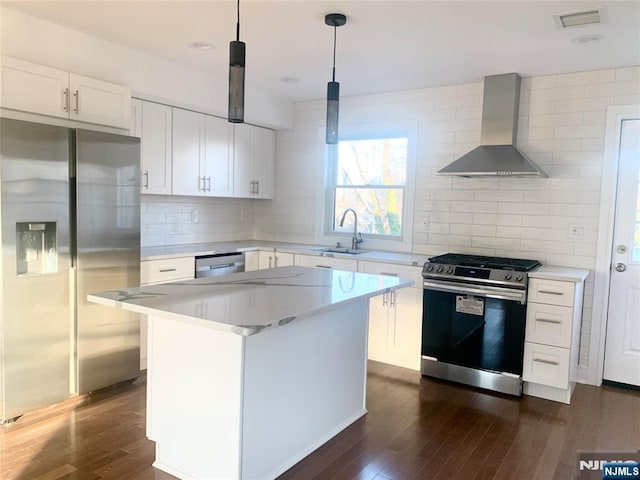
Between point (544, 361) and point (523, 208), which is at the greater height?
point (523, 208)

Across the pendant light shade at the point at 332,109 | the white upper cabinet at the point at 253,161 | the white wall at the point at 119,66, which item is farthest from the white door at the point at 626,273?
the white upper cabinet at the point at 253,161

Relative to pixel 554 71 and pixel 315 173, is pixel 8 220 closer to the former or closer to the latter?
pixel 315 173

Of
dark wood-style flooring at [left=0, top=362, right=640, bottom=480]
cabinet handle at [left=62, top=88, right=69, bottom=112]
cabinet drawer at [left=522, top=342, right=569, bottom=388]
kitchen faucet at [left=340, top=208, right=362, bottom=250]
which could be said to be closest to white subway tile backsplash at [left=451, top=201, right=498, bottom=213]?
kitchen faucet at [left=340, top=208, right=362, bottom=250]

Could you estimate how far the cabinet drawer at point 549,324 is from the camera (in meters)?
3.38

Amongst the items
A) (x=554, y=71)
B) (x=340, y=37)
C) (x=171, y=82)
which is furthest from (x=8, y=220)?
(x=554, y=71)

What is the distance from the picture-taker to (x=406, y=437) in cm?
288

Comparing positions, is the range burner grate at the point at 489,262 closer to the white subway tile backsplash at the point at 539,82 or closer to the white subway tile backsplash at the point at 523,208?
the white subway tile backsplash at the point at 523,208

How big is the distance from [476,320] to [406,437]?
1173 millimetres

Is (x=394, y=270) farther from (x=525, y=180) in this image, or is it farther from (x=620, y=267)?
(x=620, y=267)

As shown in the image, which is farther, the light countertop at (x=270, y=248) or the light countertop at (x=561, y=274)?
the light countertop at (x=270, y=248)

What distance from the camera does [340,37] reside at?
10.4 ft

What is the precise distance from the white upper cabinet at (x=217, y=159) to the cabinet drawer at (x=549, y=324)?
2.95 metres

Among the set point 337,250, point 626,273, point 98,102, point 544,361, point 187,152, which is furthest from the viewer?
point 337,250

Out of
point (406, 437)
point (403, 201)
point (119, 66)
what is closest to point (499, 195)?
point (403, 201)
